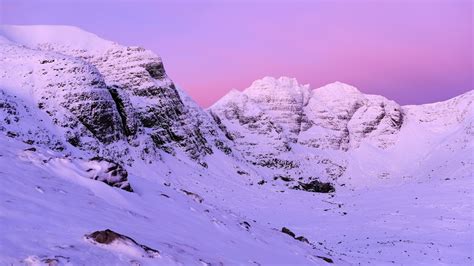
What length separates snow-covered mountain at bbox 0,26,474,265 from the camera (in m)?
13.2

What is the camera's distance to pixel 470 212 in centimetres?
3209

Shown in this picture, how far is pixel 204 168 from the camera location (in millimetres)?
74000

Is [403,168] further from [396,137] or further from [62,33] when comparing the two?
[62,33]

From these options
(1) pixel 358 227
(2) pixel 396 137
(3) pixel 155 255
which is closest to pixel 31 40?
(1) pixel 358 227

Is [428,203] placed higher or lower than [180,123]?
lower

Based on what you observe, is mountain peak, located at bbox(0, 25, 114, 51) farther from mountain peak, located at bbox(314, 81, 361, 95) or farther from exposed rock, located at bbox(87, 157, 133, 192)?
mountain peak, located at bbox(314, 81, 361, 95)

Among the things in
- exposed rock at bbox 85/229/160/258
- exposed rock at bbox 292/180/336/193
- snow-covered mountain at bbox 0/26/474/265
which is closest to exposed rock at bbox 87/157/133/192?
snow-covered mountain at bbox 0/26/474/265

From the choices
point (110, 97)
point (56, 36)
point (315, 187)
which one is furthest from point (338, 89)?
point (110, 97)

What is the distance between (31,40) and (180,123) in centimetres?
3297

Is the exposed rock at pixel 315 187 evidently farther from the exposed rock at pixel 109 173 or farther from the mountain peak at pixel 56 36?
the exposed rock at pixel 109 173

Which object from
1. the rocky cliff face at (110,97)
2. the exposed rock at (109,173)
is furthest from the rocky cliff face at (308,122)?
the exposed rock at (109,173)

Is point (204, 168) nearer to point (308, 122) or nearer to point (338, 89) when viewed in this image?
point (308, 122)

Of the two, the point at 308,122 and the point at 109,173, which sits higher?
the point at 308,122

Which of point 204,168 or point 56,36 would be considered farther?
point 56,36
